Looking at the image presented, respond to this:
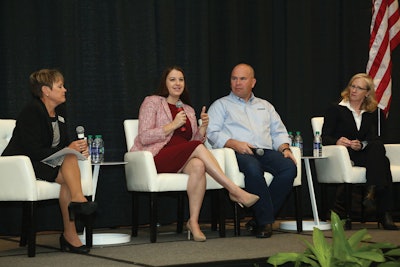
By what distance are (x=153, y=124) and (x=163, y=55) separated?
39.9 inches

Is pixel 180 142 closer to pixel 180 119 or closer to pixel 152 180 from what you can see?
pixel 180 119

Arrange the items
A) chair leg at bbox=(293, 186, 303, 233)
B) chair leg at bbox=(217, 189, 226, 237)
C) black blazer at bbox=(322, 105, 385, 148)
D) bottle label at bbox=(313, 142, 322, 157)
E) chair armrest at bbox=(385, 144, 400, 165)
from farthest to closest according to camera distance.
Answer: chair armrest at bbox=(385, 144, 400, 165) → black blazer at bbox=(322, 105, 385, 148) → bottle label at bbox=(313, 142, 322, 157) → chair leg at bbox=(293, 186, 303, 233) → chair leg at bbox=(217, 189, 226, 237)

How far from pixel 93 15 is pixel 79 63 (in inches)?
14.8

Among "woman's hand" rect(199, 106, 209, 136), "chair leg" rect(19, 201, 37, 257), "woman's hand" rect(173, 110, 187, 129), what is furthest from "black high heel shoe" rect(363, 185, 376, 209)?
"chair leg" rect(19, 201, 37, 257)

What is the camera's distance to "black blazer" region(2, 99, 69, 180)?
4.38 m

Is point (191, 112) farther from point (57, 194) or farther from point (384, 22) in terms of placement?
point (384, 22)

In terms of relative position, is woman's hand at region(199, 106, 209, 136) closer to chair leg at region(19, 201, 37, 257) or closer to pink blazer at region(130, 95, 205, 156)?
pink blazer at region(130, 95, 205, 156)

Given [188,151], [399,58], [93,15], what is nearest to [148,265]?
[188,151]

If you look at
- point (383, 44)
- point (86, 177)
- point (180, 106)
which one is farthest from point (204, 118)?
point (383, 44)

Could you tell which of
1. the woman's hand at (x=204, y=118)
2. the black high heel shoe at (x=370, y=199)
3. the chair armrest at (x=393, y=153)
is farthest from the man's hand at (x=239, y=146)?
the chair armrest at (x=393, y=153)

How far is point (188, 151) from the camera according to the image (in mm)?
4957

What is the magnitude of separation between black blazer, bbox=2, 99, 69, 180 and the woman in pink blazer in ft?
2.61

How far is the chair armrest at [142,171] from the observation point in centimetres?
486

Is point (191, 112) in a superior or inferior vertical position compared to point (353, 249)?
superior
